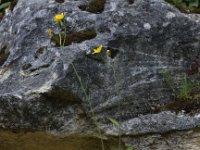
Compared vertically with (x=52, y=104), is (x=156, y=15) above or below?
above

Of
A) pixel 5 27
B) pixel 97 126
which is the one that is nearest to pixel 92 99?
pixel 97 126

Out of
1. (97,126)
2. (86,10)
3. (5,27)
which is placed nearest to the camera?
(97,126)

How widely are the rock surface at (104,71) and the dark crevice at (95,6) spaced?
2.0 inches

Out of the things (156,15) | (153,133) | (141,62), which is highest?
(156,15)

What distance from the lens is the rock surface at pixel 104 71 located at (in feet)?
12.5

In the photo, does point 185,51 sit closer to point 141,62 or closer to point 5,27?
point 141,62

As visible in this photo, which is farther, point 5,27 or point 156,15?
point 5,27

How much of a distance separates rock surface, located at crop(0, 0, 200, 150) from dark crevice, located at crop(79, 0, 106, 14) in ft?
0.17

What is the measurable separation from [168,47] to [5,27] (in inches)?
60.8

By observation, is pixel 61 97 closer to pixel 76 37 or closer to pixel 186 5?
pixel 76 37

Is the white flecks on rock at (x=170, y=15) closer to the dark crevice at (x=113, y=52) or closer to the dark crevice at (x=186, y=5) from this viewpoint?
the dark crevice at (x=186, y=5)

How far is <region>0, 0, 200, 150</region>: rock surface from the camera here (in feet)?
12.5

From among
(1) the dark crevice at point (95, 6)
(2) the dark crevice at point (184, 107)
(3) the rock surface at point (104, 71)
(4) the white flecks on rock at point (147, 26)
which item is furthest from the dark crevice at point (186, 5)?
(2) the dark crevice at point (184, 107)

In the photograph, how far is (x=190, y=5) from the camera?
4.88 metres
